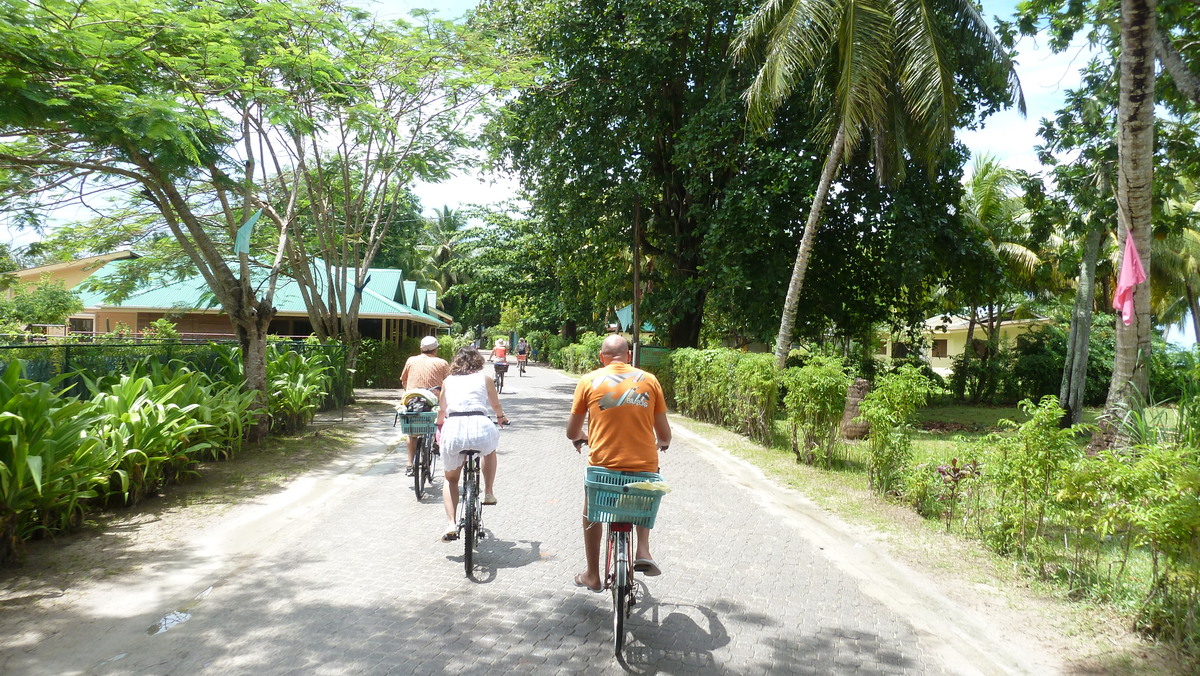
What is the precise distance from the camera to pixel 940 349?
56344 millimetres

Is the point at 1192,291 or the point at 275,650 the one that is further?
the point at 1192,291

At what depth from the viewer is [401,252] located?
55531 mm

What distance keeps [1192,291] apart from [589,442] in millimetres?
38858

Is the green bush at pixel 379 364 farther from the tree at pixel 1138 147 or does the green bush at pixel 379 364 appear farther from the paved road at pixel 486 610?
the tree at pixel 1138 147

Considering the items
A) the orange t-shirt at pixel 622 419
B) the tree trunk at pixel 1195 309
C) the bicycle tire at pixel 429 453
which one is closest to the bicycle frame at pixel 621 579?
the orange t-shirt at pixel 622 419

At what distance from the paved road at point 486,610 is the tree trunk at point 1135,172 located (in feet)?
12.5

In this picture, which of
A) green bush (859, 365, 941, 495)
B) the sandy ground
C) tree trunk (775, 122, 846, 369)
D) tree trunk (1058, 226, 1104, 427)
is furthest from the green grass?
tree trunk (1058, 226, 1104, 427)

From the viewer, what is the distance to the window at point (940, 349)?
55531mm

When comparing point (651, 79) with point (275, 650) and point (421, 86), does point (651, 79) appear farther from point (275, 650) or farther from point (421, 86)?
point (275, 650)

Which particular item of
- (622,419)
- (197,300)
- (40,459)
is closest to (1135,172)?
(622,419)

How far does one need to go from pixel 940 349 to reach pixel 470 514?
57.0 metres

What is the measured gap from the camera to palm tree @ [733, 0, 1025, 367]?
41.8 feet

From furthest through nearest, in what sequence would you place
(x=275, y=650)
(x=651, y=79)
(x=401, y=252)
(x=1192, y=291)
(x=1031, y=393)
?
(x=401, y=252), (x=1192, y=291), (x=1031, y=393), (x=651, y=79), (x=275, y=650)

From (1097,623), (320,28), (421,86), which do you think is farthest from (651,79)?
(1097,623)
